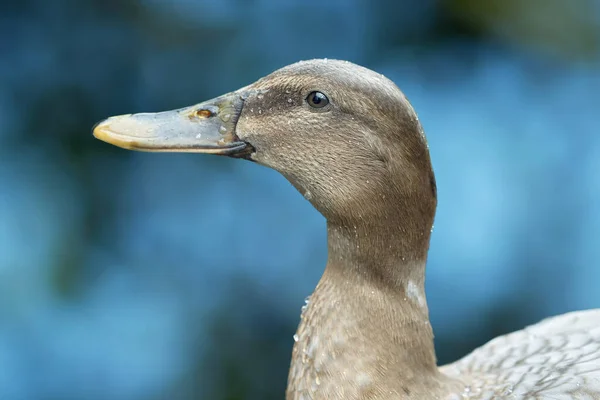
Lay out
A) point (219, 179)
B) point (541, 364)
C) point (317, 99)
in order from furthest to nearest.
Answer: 1. point (219, 179)
2. point (541, 364)
3. point (317, 99)

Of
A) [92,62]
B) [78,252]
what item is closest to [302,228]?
[78,252]

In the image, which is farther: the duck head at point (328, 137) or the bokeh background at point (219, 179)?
the bokeh background at point (219, 179)

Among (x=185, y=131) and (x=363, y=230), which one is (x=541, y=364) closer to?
(x=363, y=230)

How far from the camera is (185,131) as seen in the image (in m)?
1.15

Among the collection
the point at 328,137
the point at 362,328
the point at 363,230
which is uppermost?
the point at 328,137

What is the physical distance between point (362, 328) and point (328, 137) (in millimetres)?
311

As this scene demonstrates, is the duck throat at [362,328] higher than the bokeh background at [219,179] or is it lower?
lower

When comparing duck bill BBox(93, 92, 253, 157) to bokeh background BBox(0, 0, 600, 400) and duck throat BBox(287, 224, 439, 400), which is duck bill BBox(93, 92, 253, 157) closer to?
duck throat BBox(287, 224, 439, 400)

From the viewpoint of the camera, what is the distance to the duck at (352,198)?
1079 millimetres

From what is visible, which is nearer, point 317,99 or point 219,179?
point 317,99

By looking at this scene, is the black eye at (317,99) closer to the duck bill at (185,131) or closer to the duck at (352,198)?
the duck at (352,198)

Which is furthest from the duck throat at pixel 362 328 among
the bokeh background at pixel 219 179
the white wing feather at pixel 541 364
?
the bokeh background at pixel 219 179

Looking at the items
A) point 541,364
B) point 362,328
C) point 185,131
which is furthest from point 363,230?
point 541,364

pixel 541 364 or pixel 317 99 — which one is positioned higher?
pixel 317 99
